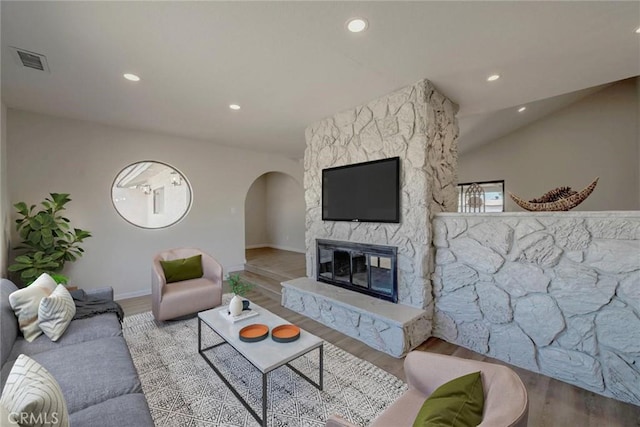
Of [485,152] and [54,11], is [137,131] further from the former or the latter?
[485,152]

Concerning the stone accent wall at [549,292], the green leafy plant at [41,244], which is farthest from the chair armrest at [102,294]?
the stone accent wall at [549,292]

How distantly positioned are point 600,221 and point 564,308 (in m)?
0.74

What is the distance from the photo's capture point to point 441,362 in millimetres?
1310

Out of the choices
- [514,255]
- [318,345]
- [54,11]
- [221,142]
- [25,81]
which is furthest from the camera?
[221,142]

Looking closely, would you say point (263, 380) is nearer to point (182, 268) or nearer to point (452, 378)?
point (452, 378)

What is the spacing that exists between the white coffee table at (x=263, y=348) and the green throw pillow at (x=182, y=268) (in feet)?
4.01

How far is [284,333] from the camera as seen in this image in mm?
1953

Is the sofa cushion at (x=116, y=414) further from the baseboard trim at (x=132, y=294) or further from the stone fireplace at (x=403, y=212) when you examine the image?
the baseboard trim at (x=132, y=294)

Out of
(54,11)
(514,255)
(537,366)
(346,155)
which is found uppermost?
(54,11)

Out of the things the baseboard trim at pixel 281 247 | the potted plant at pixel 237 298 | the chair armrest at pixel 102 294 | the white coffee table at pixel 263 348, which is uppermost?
the potted plant at pixel 237 298

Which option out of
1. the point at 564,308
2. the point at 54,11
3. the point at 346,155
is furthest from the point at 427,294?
the point at 54,11

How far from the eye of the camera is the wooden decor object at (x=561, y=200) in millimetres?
2260

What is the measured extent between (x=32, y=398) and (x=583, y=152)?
832 cm

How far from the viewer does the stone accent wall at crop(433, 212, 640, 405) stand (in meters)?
1.89
